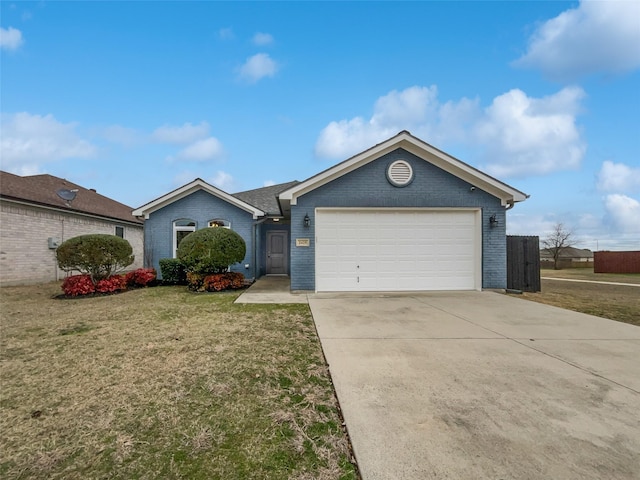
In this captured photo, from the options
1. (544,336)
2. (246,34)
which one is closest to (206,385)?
(544,336)

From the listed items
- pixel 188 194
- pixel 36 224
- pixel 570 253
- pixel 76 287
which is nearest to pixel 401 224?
pixel 188 194

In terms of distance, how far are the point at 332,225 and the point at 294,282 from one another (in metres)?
2.06

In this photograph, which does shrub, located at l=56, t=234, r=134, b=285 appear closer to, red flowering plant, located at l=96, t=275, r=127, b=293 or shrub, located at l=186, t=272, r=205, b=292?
red flowering plant, located at l=96, t=275, r=127, b=293

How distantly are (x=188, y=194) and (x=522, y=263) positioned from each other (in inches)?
506

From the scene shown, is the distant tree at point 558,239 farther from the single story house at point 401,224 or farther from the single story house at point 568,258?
the single story house at point 401,224

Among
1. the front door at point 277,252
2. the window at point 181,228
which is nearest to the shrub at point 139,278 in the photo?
the window at point 181,228

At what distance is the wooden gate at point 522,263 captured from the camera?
1008cm

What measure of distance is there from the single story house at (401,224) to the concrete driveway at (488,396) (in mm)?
3564

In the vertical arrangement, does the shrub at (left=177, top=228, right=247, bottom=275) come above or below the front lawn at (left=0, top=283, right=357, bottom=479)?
above

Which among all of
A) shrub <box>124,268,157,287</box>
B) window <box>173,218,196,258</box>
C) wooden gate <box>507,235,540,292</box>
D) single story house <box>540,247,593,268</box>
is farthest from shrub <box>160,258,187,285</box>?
single story house <box>540,247,593,268</box>

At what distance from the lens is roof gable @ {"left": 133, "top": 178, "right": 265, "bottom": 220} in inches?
488

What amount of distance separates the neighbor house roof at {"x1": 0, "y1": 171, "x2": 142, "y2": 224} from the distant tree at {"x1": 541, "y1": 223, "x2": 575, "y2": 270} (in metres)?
39.5

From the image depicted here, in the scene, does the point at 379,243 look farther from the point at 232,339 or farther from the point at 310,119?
the point at 310,119

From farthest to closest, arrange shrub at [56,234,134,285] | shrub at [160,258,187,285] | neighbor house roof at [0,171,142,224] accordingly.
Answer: neighbor house roof at [0,171,142,224], shrub at [160,258,187,285], shrub at [56,234,134,285]
